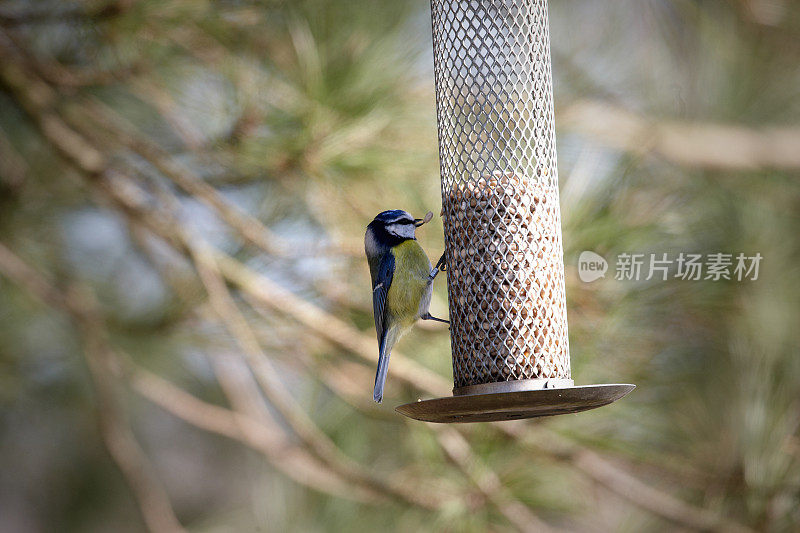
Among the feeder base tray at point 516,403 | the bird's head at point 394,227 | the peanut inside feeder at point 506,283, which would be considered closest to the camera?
the feeder base tray at point 516,403

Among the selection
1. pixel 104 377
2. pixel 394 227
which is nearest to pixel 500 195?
pixel 394 227

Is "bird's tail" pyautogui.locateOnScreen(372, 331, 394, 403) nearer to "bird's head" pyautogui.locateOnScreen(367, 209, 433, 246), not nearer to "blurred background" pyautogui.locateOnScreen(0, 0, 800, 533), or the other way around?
"bird's head" pyautogui.locateOnScreen(367, 209, 433, 246)

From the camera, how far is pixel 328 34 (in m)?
2.57

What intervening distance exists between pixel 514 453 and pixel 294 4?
151 centimetres

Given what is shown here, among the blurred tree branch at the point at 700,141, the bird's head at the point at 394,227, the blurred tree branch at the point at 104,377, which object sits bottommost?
the blurred tree branch at the point at 104,377

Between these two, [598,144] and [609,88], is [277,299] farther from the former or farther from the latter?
[609,88]

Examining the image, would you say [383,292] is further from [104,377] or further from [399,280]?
[104,377]

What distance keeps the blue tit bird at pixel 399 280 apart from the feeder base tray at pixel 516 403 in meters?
0.55

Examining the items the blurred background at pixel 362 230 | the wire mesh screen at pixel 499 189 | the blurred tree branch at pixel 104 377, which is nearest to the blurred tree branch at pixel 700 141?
the blurred background at pixel 362 230

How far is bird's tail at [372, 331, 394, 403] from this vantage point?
2016 millimetres

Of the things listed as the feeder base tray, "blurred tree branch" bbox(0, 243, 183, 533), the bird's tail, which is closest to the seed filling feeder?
the feeder base tray

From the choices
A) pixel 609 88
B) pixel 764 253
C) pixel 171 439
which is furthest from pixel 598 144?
pixel 171 439

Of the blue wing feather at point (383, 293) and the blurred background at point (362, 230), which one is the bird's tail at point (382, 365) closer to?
the blue wing feather at point (383, 293)

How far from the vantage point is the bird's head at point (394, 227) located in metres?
2.20
